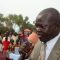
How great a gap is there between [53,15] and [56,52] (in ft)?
1.05

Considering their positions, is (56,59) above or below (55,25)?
below

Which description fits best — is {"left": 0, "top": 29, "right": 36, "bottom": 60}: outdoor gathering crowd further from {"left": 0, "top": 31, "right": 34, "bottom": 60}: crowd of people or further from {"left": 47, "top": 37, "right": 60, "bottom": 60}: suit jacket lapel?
{"left": 47, "top": 37, "right": 60, "bottom": 60}: suit jacket lapel

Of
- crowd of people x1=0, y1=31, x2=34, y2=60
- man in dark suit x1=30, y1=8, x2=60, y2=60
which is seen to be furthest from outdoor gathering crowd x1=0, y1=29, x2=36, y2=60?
man in dark suit x1=30, y1=8, x2=60, y2=60

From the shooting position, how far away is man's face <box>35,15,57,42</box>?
7.69 ft

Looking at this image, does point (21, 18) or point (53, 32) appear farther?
point (21, 18)

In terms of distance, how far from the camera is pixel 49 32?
241cm

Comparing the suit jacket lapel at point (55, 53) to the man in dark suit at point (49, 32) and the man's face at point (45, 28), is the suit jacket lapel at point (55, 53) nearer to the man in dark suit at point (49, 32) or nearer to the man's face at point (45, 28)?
the man in dark suit at point (49, 32)

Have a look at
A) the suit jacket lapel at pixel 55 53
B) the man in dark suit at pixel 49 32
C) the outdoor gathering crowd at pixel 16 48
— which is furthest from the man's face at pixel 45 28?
the outdoor gathering crowd at pixel 16 48

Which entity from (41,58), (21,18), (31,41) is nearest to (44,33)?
(41,58)

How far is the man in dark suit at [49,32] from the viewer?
2.33 m

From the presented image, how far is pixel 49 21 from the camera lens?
7.88 feet

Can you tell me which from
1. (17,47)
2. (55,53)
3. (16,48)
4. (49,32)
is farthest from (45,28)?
(17,47)

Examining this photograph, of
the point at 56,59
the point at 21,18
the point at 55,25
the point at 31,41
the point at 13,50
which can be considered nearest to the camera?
the point at 56,59

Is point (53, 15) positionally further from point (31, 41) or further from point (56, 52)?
point (31, 41)
